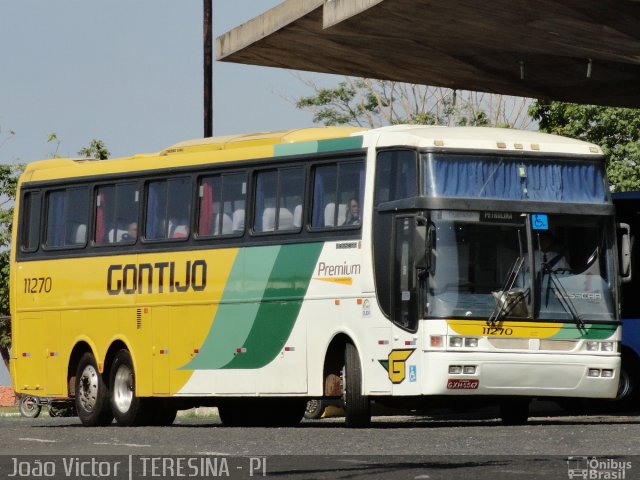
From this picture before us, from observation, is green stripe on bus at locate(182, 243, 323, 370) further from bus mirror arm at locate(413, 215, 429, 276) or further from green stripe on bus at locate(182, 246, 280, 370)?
bus mirror arm at locate(413, 215, 429, 276)

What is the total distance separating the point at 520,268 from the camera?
19.0 m

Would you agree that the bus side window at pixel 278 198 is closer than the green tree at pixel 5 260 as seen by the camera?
Yes

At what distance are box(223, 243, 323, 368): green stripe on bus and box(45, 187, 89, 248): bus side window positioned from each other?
372 centimetres

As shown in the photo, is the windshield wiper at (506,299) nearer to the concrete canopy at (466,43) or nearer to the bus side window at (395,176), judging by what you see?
the bus side window at (395,176)

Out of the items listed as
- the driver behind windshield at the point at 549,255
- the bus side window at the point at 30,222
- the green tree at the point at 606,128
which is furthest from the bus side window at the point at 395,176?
the green tree at the point at 606,128

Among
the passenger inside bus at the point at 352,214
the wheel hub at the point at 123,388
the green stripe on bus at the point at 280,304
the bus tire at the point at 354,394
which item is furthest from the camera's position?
the wheel hub at the point at 123,388

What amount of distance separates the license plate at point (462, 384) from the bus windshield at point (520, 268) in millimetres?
707

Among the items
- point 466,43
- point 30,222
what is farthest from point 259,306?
point 466,43

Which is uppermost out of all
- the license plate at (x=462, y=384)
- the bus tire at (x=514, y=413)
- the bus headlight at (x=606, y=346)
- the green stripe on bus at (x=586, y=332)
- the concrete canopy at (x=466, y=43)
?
the concrete canopy at (x=466, y=43)

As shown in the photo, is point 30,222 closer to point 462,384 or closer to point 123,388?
point 123,388

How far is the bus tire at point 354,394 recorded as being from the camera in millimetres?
19297

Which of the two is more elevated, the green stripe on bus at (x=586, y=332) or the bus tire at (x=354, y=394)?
the green stripe on bus at (x=586, y=332)

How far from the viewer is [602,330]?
19.3m

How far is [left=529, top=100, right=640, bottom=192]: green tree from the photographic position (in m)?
36.0
